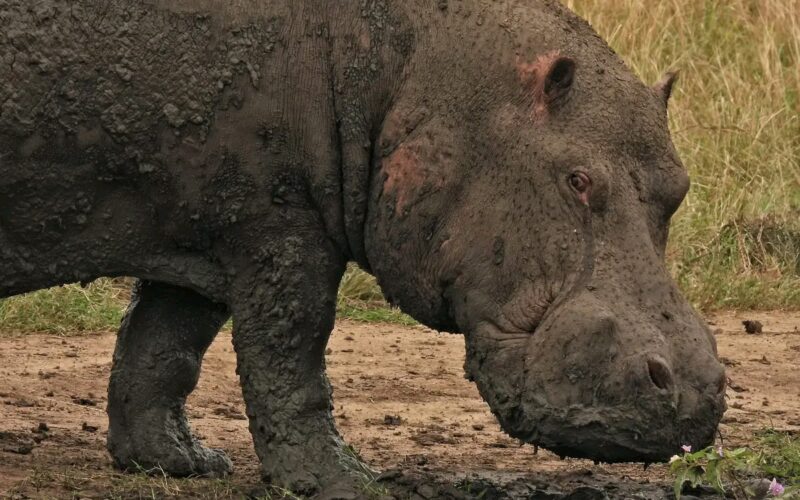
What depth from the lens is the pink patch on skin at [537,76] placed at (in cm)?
537

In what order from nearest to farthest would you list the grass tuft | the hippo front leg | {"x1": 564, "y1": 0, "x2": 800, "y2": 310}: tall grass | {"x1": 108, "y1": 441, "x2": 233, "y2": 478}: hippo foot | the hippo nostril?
the hippo nostril < the hippo front leg < {"x1": 108, "y1": 441, "x2": 233, "y2": 478}: hippo foot < the grass tuft < {"x1": 564, "y1": 0, "x2": 800, "y2": 310}: tall grass

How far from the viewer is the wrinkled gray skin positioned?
5.23 meters

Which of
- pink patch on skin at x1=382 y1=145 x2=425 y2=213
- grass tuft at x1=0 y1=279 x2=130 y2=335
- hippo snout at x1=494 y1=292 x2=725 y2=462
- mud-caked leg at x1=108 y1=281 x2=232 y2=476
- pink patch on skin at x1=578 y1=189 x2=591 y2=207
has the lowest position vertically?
grass tuft at x1=0 y1=279 x2=130 y2=335

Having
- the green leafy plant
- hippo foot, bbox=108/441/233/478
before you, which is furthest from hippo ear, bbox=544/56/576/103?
hippo foot, bbox=108/441/233/478

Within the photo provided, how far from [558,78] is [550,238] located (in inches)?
19.9

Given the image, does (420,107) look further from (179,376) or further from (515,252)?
(179,376)

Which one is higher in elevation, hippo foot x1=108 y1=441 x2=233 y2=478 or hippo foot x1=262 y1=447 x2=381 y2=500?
hippo foot x1=262 y1=447 x2=381 y2=500

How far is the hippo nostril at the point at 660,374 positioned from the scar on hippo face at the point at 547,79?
2.95 ft

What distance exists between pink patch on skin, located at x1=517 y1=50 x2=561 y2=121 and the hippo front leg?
83 cm

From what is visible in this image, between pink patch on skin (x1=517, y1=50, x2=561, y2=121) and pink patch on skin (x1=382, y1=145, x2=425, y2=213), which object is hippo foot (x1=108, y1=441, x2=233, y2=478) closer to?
pink patch on skin (x1=382, y1=145, x2=425, y2=213)

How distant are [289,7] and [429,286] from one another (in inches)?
39.1

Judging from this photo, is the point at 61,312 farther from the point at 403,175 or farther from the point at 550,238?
the point at 550,238

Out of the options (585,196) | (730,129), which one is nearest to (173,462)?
(585,196)

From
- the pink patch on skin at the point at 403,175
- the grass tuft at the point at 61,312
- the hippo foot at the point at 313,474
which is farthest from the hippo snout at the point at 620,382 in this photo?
the grass tuft at the point at 61,312
